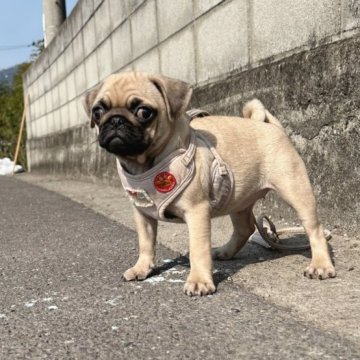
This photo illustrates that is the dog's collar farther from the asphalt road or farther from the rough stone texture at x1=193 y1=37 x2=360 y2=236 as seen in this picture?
the rough stone texture at x1=193 y1=37 x2=360 y2=236

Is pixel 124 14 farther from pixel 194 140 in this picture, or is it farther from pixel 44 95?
pixel 44 95

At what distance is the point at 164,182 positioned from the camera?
2.40m

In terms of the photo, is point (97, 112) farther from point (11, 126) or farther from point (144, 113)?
point (11, 126)

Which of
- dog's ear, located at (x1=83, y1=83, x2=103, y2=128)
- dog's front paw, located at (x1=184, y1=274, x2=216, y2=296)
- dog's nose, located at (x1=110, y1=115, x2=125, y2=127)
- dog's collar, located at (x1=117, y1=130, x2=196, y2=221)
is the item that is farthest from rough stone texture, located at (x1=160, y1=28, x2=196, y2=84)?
dog's front paw, located at (x1=184, y1=274, x2=216, y2=296)

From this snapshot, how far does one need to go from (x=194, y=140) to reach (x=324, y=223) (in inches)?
47.5

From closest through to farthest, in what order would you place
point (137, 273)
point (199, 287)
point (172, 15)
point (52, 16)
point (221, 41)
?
point (199, 287)
point (137, 273)
point (221, 41)
point (172, 15)
point (52, 16)

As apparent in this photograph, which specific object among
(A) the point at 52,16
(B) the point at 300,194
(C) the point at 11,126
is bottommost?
(B) the point at 300,194

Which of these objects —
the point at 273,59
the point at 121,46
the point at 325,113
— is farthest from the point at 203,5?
the point at 121,46

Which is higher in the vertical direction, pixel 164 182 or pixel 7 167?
pixel 164 182

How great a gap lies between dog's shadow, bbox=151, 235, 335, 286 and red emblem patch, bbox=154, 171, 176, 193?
0.48 m

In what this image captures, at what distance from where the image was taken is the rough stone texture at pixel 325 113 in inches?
119

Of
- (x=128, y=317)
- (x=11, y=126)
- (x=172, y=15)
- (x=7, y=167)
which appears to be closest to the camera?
(x=128, y=317)

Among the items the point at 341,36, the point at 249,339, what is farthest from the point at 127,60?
the point at 249,339

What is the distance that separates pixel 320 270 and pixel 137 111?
104 cm
